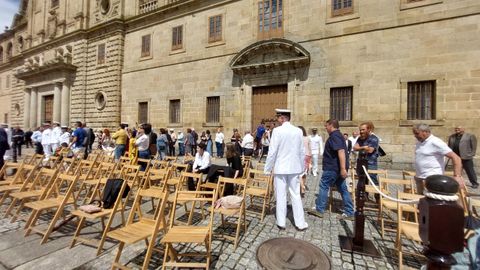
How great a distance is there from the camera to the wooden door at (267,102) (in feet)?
42.3

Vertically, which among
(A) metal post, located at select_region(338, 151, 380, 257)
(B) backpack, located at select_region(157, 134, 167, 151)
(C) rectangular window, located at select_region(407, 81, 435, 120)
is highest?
(C) rectangular window, located at select_region(407, 81, 435, 120)

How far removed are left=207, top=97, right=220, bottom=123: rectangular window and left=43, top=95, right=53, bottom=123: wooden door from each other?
15978mm

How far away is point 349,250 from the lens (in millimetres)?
A: 3465

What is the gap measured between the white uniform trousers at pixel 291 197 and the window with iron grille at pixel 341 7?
32.0 feet

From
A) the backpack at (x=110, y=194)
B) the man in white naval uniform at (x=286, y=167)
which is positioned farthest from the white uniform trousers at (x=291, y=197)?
the backpack at (x=110, y=194)

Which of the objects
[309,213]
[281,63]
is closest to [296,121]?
[281,63]

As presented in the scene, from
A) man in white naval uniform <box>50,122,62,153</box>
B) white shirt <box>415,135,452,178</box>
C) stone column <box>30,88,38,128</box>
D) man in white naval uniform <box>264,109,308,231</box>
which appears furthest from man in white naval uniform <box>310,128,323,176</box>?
stone column <box>30,88,38,128</box>

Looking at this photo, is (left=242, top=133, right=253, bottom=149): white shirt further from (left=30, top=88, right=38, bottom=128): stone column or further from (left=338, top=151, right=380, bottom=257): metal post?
(left=30, top=88, right=38, bottom=128): stone column

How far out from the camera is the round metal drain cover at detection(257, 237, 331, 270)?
10.1 feet

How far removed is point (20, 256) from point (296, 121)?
10.7 meters

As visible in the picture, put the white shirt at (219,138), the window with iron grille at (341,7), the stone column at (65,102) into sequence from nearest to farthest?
the window with iron grille at (341,7)
the white shirt at (219,138)
the stone column at (65,102)

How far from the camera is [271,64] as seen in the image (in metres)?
12.6

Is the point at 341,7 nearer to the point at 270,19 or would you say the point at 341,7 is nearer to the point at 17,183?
the point at 270,19

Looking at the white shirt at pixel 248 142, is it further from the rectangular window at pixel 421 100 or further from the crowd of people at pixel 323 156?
the rectangular window at pixel 421 100
